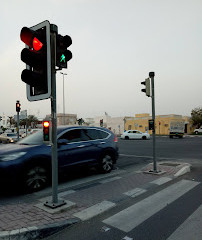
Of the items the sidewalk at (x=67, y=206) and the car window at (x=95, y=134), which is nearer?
the sidewalk at (x=67, y=206)

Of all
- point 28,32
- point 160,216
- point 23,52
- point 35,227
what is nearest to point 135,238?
point 160,216

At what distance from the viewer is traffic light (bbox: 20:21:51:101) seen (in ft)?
11.4

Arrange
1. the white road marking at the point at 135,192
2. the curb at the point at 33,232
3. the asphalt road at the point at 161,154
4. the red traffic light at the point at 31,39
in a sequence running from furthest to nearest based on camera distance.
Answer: the asphalt road at the point at 161,154
the white road marking at the point at 135,192
the red traffic light at the point at 31,39
the curb at the point at 33,232

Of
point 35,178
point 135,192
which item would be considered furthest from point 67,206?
point 135,192

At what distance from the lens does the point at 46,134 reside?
3.59 metres

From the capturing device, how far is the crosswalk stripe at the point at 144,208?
3.25m

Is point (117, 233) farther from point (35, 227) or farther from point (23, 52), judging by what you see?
point (23, 52)

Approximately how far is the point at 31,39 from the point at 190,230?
13.4ft

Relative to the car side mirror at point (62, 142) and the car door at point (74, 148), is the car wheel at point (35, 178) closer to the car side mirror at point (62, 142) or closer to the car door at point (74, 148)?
the car door at point (74, 148)

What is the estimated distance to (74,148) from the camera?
5793mm

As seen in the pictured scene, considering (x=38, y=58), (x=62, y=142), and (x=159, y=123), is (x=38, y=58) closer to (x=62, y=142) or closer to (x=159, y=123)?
(x=62, y=142)

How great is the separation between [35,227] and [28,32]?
3.21 metres

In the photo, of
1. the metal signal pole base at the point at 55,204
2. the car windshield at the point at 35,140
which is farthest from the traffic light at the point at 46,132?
the car windshield at the point at 35,140

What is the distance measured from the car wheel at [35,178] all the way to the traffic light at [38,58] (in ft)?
7.14
